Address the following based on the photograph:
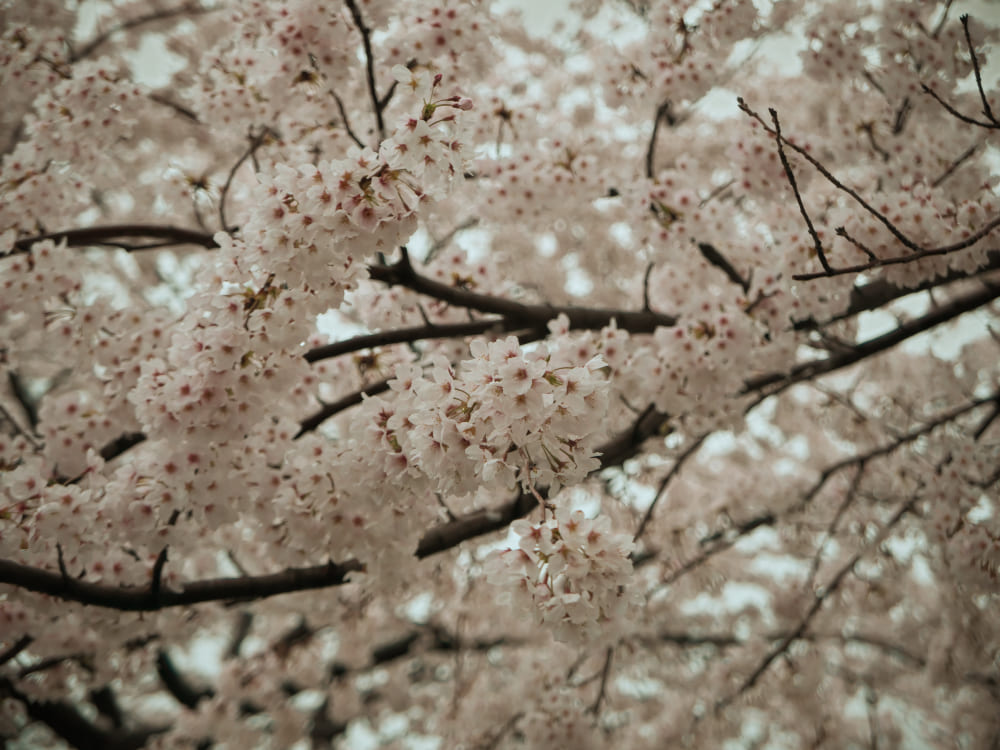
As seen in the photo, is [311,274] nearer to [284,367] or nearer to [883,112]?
[284,367]

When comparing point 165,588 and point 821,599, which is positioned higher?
point 165,588

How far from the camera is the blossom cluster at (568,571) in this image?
76.5 inches

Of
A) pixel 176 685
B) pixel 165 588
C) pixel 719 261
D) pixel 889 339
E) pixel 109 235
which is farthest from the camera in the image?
pixel 176 685

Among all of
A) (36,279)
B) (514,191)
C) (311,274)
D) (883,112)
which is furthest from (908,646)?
(36,279)

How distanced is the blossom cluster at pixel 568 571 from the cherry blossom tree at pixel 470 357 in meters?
0.01

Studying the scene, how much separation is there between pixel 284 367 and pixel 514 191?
2.42 meters

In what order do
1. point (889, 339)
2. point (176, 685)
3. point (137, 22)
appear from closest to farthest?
1. point (889, 339)
2. point (176, 685)
3. point (137, 22)

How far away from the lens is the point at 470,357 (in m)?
4.15

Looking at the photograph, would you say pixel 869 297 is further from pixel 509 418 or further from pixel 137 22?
pixel 137 22

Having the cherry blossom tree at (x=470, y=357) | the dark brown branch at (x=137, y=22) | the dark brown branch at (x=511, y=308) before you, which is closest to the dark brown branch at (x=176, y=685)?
the cherry blossom tree at (x=470, y=357)

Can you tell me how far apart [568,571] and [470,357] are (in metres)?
2.36

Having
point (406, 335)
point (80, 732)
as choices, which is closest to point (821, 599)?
point (406, 335)

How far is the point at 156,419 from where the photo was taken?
2.66 m

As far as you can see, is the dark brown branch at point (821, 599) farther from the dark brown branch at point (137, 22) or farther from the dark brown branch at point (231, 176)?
the dark brown branch at point (137, 22)
